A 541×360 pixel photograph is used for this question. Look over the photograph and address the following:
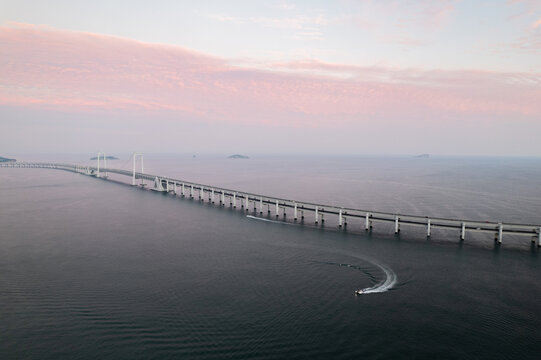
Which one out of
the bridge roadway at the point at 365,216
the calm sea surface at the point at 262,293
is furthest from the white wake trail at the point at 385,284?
the bridge roadway at the point at 365,216

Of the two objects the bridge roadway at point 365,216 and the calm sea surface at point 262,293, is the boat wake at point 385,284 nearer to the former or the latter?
the calm sea surface at point 262,293

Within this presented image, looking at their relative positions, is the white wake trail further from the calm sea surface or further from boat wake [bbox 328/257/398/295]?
the calm sea surface

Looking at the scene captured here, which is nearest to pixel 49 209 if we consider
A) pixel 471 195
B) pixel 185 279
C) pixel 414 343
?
pixel 185 279

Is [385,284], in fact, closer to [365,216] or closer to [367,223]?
[367,223]

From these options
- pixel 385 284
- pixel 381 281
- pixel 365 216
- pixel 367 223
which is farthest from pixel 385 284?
pixel 365 216

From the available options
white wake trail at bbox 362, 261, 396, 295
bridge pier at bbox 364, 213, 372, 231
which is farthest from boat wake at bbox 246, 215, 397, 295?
bridge pier at bbox 364, 213, 372, 231

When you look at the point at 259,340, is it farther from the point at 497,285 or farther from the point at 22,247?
the point at 22,247

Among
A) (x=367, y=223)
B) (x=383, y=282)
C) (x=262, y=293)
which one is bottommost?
(x=262, y=293)

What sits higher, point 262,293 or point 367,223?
point 367,223

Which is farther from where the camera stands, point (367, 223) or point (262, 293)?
point (367, 223)
